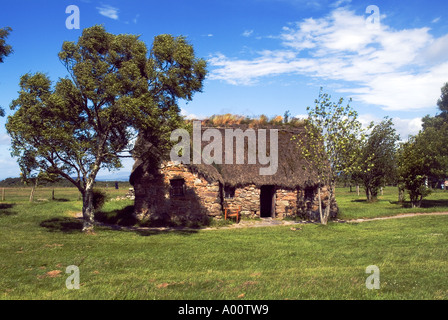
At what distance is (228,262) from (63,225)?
13.4 meters

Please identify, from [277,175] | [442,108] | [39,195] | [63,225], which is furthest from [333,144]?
[442,108]

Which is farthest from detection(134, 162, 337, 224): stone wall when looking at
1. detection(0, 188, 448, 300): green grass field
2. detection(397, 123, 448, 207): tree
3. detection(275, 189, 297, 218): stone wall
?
detection(397, 123, 448, 207): tree

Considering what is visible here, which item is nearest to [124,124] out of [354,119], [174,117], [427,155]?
[174,117]

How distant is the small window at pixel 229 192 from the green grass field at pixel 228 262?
5195 mm

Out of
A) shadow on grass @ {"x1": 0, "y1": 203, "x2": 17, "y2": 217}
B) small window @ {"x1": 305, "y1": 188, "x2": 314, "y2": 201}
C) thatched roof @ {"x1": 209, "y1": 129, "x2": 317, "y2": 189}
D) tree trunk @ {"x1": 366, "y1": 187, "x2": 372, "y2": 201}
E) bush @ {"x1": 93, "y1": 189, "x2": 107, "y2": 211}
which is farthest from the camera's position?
tree trunk @ {"x1": 366, "y1": 187, "x2": 372, "y2": 201}

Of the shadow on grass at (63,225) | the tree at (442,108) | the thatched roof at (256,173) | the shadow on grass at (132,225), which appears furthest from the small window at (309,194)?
the tree at (442,108)

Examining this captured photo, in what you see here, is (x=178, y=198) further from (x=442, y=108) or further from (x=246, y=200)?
(x=442, y=108)

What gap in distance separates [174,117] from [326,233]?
994 cm

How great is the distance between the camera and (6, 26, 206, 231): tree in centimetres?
1708

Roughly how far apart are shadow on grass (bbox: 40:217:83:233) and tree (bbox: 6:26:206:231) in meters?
1.76

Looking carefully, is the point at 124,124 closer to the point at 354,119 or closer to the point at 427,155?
the point at 354,119

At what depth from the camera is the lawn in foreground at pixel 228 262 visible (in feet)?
27.5

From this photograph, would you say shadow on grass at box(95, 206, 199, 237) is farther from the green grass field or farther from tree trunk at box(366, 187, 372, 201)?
tree trunk at box(366, 187, 372, 201)
